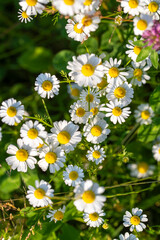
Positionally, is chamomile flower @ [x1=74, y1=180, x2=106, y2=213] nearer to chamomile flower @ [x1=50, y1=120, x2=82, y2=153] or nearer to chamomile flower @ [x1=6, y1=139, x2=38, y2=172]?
chamomile flower @ [x1=50, y1=120, x2=82, y2=153]

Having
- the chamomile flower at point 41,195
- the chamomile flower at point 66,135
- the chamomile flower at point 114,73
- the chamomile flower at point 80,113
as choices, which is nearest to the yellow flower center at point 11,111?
the chamomile flower at point 66,135

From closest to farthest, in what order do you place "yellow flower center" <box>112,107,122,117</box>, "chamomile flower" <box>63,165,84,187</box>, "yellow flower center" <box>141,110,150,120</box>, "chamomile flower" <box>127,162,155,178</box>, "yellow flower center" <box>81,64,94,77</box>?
"yellow flower center" <box>81,64,94,77</box>, "chamomile flower" <box>63,165,84,187</box>, "yellow flower center" <box>112,107,122,117</box>, "yellow flower center" <box>141,110,150,120</box>, "chamomile flower" <box>127,162,155,178</box>

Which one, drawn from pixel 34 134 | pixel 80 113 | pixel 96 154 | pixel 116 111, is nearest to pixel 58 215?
pixel 96 154

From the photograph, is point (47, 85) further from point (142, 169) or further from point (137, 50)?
point (142, 169)

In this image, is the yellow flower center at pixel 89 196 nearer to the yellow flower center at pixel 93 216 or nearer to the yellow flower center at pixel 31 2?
the yellow flower center at pixel 93 216

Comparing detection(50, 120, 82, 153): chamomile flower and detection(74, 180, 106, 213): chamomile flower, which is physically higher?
detection(50, 120, 82, 153): chamomile flower

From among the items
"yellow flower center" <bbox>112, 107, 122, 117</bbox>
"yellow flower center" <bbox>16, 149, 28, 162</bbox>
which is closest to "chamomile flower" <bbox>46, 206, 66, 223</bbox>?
"yellow flower center" <bbox>16, 149, 28, 162</bbox>
